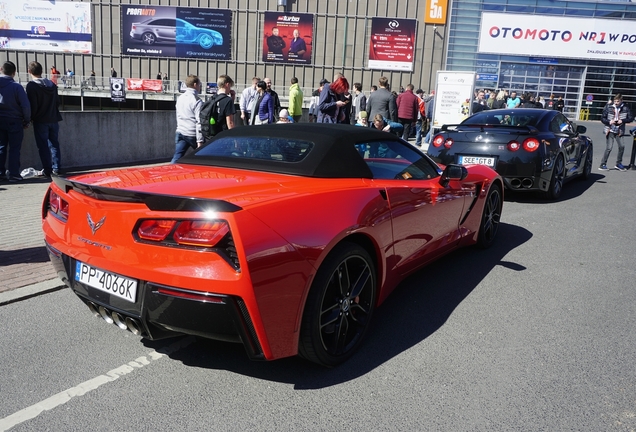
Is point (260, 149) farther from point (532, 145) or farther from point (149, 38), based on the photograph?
point (149, 38)

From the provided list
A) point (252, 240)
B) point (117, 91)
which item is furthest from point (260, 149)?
point (117, 91)

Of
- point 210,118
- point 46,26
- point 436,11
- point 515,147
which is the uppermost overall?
point 436,11

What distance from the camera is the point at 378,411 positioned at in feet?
9.12

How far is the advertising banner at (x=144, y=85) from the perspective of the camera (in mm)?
37000

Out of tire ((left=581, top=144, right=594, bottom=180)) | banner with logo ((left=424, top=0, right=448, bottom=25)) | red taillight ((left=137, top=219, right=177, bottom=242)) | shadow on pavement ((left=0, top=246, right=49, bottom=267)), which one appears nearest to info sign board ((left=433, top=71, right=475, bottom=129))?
tire ((left=581, top=144, right=594, bottom=180))

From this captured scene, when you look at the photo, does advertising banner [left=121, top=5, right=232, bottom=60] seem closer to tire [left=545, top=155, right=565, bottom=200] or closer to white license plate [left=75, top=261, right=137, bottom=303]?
tire [left=545, top=155, right=565, bottom=200]

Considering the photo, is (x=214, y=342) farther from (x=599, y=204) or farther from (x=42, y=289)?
(x=599, y=204)

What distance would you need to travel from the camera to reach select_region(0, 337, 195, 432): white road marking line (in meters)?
2.64

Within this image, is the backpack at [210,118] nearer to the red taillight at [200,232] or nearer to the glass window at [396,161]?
the glass window at [396,161]

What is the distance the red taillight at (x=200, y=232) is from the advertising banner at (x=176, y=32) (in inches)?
1752

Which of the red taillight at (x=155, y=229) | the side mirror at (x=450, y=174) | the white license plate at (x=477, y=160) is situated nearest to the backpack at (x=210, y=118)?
the white license plate at (x=477, y=160)

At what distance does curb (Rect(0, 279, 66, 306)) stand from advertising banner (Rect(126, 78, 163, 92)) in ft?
114

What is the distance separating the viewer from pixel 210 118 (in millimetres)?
8367

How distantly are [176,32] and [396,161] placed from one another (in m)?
44.1
